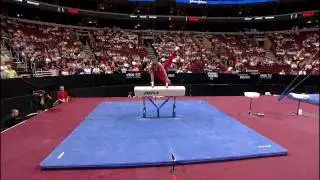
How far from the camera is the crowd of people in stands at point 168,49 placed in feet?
74.7

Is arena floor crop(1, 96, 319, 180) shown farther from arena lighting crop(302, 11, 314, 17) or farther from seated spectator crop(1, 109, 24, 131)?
arena lighting crop(302, 11, 314, 17)

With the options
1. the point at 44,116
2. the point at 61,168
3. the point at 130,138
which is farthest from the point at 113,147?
the point at 44,116

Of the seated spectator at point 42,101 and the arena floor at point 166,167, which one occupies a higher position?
the seated spectator at point 42,101

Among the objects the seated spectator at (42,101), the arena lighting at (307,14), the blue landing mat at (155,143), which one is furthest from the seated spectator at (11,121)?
the arena lighting at (307,14)

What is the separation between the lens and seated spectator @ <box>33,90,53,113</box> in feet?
41.7

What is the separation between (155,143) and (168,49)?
24.3 m

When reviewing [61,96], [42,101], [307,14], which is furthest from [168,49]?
[42,101]

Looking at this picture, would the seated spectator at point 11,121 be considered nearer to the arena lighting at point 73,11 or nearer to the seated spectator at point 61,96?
the seated spectator at point 61,96

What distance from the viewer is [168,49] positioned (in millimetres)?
31062

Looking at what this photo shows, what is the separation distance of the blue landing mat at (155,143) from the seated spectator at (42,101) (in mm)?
3178

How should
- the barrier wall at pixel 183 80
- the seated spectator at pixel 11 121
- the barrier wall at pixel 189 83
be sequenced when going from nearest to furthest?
the seated spectator at pixel 11 121 < the barrier wall at pixel 183 80 < the barrier wall at pixel 189 83

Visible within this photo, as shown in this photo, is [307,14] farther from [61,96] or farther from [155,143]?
[155,143]

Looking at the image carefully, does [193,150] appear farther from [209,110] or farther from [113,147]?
[209,110]

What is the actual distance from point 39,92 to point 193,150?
28.5ft
